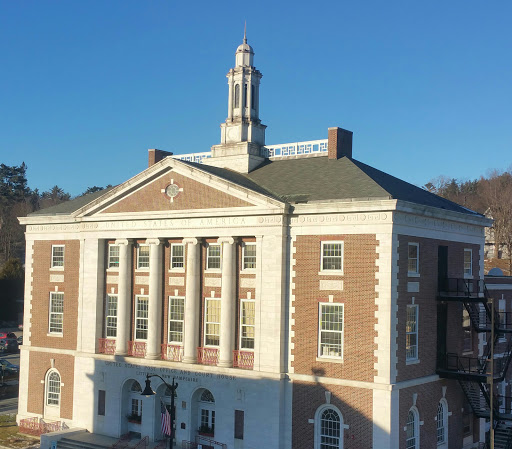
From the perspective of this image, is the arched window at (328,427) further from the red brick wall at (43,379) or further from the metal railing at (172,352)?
the red brick wall at (43,379)

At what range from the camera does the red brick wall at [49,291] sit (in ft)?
132

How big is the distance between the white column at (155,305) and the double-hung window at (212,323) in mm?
3050

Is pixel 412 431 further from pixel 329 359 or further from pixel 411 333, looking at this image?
pixel 329 359

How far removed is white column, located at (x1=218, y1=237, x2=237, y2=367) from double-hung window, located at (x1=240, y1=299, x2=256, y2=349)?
0.44m

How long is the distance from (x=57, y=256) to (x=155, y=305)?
8.90 meters

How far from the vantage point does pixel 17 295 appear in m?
84.8

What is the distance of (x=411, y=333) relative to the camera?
30766 mm

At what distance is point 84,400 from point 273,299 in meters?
14.3

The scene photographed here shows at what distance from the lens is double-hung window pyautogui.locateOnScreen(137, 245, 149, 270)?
3753 cm

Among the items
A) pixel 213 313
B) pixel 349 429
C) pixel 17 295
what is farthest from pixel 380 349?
pixel 17 295

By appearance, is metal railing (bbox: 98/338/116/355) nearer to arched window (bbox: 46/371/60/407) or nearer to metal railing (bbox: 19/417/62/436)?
arched window (bbox: 46/371/60/407)

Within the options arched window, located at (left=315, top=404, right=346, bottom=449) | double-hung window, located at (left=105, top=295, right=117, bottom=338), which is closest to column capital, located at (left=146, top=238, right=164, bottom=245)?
double-hung window, located at (left=105, top=295, right=117, bottom=338)

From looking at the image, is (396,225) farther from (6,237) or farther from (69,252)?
(6,237)

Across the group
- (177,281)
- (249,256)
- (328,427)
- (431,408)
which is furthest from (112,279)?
(431,408)
